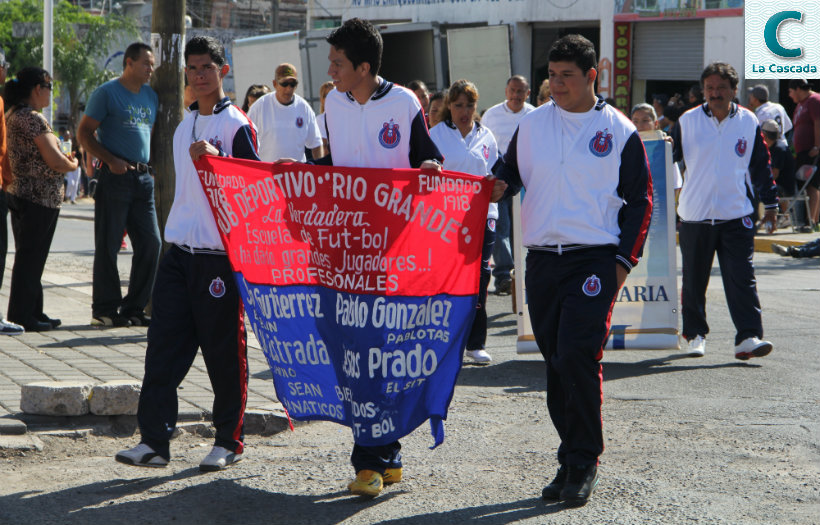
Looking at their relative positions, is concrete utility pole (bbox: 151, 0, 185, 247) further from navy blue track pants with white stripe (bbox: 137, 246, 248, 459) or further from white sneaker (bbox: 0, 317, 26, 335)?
navy blue track pants with white stripe (bbox: 137, 246, 248, 459)

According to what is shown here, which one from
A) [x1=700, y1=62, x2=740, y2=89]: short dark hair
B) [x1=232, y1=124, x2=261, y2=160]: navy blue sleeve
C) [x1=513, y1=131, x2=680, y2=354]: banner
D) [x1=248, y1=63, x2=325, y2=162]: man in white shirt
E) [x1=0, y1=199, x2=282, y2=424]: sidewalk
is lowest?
[x1=0, y1=199, x2=282, y2=424]: sidewalk

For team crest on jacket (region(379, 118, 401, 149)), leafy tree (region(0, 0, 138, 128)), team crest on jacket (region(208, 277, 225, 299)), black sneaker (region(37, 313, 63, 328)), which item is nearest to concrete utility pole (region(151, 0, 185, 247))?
black sneaker (region(37, 313, 63, 328))

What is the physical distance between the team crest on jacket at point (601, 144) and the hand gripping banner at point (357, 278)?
1.64ft

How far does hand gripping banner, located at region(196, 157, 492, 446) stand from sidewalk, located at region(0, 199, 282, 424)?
123cm

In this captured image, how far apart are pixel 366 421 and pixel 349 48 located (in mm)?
1569

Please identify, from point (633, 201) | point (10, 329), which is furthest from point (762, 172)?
point (10, 329)

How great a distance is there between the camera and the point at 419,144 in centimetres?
484

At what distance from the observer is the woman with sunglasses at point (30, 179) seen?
8453 mm

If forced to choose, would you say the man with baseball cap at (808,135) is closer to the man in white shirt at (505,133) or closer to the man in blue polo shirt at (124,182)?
the man in white shirt at (505,133)

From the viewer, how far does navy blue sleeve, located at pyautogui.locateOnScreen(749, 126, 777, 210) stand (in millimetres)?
7949

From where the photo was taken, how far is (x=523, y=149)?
495cm

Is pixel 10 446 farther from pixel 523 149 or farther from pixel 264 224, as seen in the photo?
pixel 523 149

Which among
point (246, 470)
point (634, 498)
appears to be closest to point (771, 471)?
point (634, 498)

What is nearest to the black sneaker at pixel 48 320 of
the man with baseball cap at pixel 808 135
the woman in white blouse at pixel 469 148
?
the woman in white blouse at pixel 469 148
